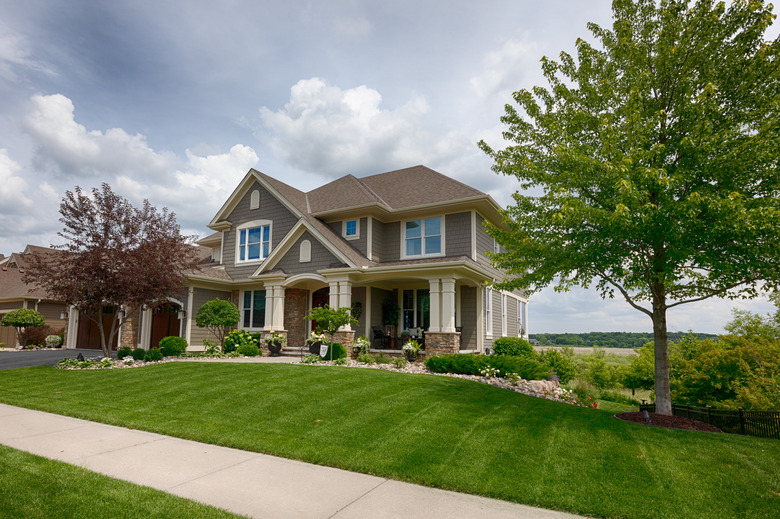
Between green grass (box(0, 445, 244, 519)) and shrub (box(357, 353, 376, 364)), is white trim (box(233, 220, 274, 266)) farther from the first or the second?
green grass (box(0, 445, 244, 519))

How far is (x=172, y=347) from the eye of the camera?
17.5 meters

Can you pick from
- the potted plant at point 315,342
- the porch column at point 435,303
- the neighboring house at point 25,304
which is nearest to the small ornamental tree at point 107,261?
the potted plant at point 315,342

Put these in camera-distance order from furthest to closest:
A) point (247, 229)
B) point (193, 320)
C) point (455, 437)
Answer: point (247, 229)
point (193, 320)
point (455, 437)

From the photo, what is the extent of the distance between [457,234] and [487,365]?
21.1 feet

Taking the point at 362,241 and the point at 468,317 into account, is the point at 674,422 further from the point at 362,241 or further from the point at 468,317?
the point at 362,241

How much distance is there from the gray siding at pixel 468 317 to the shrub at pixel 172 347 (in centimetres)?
1141

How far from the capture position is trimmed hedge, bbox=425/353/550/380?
517 inches

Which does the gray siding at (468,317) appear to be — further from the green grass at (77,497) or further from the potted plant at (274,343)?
the green grass at (77,497)

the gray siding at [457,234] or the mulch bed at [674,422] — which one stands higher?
the gray siding at [457,234]

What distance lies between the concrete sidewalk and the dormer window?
13.4 m

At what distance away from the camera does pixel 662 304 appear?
9875 millimetres

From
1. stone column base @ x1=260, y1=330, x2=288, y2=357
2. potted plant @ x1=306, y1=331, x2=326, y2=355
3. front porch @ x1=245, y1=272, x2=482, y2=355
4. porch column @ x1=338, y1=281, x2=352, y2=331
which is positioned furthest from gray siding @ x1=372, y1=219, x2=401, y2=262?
stone column base @ x1=260, y1=330, x2=288, y2=357

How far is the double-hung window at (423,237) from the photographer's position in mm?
18516

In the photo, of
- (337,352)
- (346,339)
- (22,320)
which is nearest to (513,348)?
(346,339)
